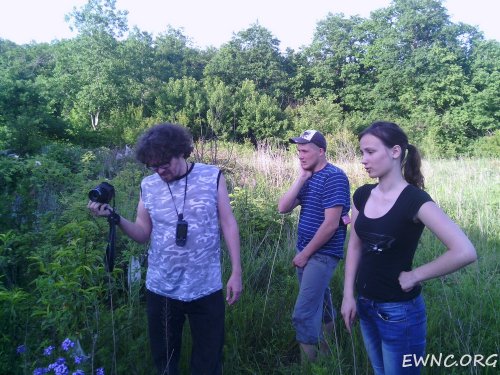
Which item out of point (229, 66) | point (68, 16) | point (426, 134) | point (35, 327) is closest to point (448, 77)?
point (426, 134)

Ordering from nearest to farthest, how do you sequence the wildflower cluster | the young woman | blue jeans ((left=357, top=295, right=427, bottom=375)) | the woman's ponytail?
the wildflower cluster, the young woman, blue jeans ((left=357, top=295, right=427, bottom=375)), the woman's ponytail

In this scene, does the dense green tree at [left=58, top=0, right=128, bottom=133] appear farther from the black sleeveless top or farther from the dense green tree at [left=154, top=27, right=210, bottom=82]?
the black sleeveless top

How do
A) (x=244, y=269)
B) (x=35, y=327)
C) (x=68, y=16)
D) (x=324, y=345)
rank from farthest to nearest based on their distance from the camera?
(x=68, y=16)
(x=244, y=269)
(x=324, y=345)
(x=35, y=327)

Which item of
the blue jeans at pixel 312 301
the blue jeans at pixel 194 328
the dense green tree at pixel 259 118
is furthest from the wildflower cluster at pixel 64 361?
the dense green tree at pixel 259 118

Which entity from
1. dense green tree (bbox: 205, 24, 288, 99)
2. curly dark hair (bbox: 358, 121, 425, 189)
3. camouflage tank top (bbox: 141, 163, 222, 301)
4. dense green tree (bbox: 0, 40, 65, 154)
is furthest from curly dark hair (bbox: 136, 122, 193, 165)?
dense green tree (bbox: 205, 24, 288, 99)

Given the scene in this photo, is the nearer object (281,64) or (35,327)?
(35,327)

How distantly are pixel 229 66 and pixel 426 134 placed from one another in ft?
56.1

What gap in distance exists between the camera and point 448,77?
32250 millimetres

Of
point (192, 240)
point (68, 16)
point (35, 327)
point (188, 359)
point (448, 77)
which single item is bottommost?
point (188, 359)

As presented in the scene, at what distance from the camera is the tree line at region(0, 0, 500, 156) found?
2628 cm

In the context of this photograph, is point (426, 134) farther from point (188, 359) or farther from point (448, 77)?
point (188, 359)

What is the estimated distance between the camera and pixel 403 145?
2.00 metres

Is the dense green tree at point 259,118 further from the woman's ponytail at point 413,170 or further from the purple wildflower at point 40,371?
the purple wildflower at point 40,371

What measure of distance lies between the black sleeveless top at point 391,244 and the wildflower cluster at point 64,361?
1.24 metres
